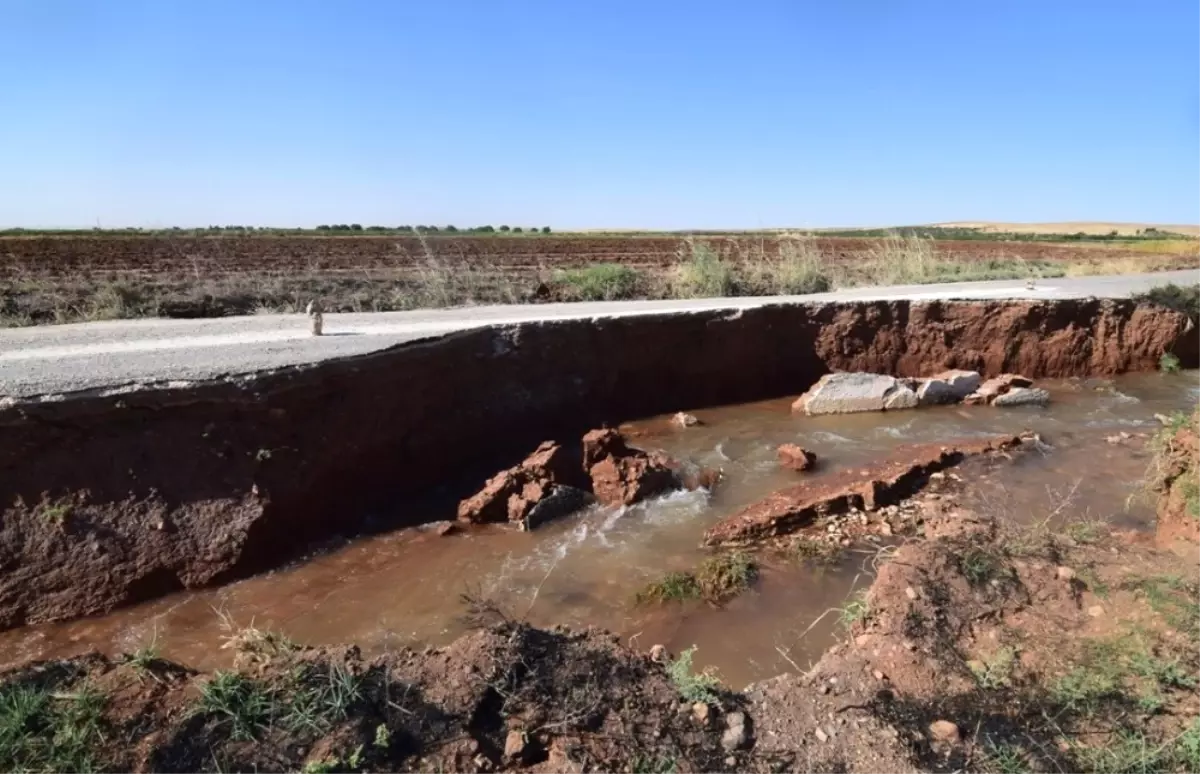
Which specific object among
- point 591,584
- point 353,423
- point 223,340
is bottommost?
point 591,584

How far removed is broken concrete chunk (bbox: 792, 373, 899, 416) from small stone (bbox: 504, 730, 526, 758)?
25.2 feet

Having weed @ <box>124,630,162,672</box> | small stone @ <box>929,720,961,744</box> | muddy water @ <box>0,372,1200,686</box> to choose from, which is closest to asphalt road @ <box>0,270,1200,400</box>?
muddy water @ <box>0,372,1200,686</box>

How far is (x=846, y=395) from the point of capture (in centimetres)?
988

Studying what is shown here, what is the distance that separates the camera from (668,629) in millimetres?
4805

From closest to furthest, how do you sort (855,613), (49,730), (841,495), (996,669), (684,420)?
(49,730) < (996,669) < (855,613) < (841,495) < (684,420)

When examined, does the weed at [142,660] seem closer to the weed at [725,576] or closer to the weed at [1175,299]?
the weed at [725,576]

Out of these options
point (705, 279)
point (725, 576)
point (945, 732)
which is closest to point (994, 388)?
point (705, 279)

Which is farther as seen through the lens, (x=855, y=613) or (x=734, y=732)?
(x=855, y=613)

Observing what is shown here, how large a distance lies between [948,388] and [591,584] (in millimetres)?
6963

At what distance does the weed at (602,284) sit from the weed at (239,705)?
1101 centimetres

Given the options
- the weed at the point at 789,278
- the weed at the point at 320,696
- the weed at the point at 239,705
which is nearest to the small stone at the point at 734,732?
the weed at the point at 320,696

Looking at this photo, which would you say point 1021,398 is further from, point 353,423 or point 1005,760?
point 353,423

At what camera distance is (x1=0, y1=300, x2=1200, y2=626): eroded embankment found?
5.31 metres

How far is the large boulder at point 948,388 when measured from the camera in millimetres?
10125
